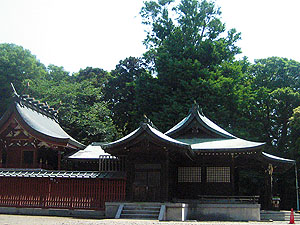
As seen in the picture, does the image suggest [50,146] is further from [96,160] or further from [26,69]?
[26,69]

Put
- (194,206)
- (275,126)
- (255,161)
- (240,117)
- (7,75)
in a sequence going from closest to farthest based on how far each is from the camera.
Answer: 1. (194,206)
2. (255,161)
3. (240,117)
4. (275,126)
5. (7,75)

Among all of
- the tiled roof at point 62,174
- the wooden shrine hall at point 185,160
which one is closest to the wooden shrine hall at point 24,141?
the tiled roof at point 62,174

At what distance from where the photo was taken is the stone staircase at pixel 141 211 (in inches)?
719

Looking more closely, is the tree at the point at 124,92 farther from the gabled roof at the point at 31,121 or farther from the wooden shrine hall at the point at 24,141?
the wooden shrine hall at the point at 24,141

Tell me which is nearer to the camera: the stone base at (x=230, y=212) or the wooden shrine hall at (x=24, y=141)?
the stone base at (x=230, y=212)

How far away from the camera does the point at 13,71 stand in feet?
155

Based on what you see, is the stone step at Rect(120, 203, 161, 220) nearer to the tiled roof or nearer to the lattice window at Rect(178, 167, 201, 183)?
the tiled roof

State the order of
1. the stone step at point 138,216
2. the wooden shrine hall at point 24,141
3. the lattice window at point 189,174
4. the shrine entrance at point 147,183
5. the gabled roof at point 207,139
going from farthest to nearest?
the wooden shrine hall at point 24,141, the lattice window at point 189,174, the gabled roof at point 207,139, the shrine entrance at point 147,183, the stone step at point 138,216

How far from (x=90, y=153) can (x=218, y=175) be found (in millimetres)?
9479

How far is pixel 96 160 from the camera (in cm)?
2512

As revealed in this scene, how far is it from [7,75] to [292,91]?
34.0 m

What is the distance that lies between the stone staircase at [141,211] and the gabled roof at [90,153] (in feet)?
22.0

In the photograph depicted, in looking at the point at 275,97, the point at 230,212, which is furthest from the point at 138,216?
the point at 275,97

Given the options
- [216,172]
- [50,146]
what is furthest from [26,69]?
[216,172]
